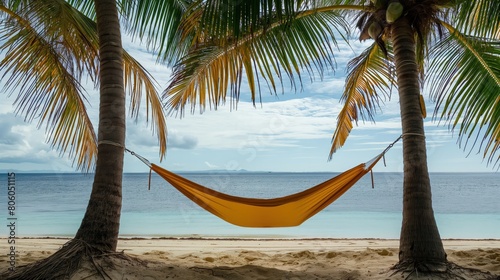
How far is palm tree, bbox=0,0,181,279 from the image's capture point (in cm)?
211

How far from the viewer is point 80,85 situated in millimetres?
2799

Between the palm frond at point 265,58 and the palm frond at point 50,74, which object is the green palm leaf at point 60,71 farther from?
the palm frond at point 265,58

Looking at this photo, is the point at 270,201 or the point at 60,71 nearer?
the point at 270,201

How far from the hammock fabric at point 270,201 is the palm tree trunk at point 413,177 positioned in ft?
0.88

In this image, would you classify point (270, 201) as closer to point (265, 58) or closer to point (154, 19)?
point (265, 58)

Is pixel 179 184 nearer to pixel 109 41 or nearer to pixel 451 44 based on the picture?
pixel 109 41

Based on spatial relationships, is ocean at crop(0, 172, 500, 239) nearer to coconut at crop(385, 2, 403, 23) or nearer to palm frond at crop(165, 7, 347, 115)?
palm frond at crop(165, 7, 347, 115)

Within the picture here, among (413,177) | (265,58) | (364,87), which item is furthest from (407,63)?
(364,87)

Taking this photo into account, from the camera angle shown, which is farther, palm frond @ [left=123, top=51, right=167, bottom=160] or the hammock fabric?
palm frond @ [left=123, top=51, right=167, bottom=160]

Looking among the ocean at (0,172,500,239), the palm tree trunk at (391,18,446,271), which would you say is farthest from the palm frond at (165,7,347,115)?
the ocean at (0,172,500,239)

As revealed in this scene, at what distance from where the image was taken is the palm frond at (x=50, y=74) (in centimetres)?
258

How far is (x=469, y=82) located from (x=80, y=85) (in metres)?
2.49

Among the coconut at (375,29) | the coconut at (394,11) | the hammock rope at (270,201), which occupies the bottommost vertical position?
Result: the hammock rope at (270,201)

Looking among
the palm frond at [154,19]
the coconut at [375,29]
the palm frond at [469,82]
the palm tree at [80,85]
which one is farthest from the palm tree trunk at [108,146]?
the palm frond at [469,82]
